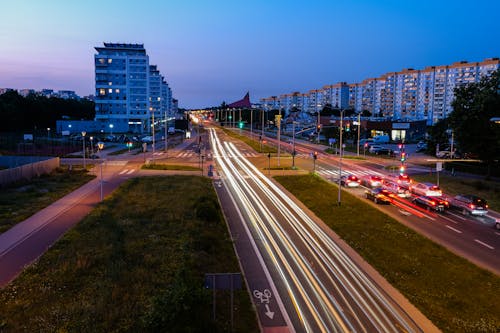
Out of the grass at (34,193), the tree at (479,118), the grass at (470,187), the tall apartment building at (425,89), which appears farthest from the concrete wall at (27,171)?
the tall apartment building at (425,89)

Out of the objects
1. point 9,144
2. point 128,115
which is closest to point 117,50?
point 128,115

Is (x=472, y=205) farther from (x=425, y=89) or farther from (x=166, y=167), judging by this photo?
(x=425, y=89)

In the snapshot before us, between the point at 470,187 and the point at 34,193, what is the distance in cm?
4226

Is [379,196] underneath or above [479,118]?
underneath

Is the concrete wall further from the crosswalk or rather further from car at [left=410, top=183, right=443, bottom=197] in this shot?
car at [left=410, top=183, right=443, bottom=197]

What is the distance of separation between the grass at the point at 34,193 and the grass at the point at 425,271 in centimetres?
2051

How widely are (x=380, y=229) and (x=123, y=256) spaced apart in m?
15.7

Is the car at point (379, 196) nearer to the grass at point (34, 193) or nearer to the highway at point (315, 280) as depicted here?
the highway at point (315, 280)

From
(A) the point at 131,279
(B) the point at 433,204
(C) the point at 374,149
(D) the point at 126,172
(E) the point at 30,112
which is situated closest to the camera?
(A) the point at 131,279

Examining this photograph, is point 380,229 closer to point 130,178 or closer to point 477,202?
point 477,202

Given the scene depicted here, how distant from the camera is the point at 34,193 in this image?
33.7 m

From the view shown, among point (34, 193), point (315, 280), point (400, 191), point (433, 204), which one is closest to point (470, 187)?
point (400, 191)

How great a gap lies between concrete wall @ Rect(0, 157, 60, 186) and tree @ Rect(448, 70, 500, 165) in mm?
48097

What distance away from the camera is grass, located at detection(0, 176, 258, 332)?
12.5m
